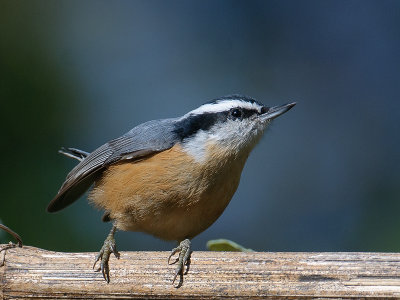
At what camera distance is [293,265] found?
238 cm

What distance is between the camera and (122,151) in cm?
343

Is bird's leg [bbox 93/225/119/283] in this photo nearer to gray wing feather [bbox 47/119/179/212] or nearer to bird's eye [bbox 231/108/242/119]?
gray wing feather [bbox 47/119/179/212]

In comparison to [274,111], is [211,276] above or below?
below

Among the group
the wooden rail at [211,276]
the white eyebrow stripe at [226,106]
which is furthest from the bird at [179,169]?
the wooden rail at [211,276]

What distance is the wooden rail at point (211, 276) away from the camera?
7.62ft

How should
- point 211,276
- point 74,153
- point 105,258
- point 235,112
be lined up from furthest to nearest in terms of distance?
1. point 74,153
2. point 235,112
3. point 105,258
4. point 211,276

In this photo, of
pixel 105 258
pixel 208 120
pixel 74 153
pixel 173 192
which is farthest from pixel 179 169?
pixel 74 153

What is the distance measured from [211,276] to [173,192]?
0.75m

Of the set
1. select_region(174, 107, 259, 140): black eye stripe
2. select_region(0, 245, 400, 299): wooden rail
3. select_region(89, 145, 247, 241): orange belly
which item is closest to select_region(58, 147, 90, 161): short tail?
select_region(89, 145, 247, 241): orange belly

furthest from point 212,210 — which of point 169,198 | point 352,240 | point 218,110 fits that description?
point 352,240

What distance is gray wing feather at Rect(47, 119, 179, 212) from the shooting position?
131 inches

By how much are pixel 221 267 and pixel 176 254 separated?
256 mm

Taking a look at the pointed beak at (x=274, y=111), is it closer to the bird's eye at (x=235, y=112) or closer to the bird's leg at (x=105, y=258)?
the bird's eye at (x=235, y=112)

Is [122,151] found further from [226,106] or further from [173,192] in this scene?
[226,106]
